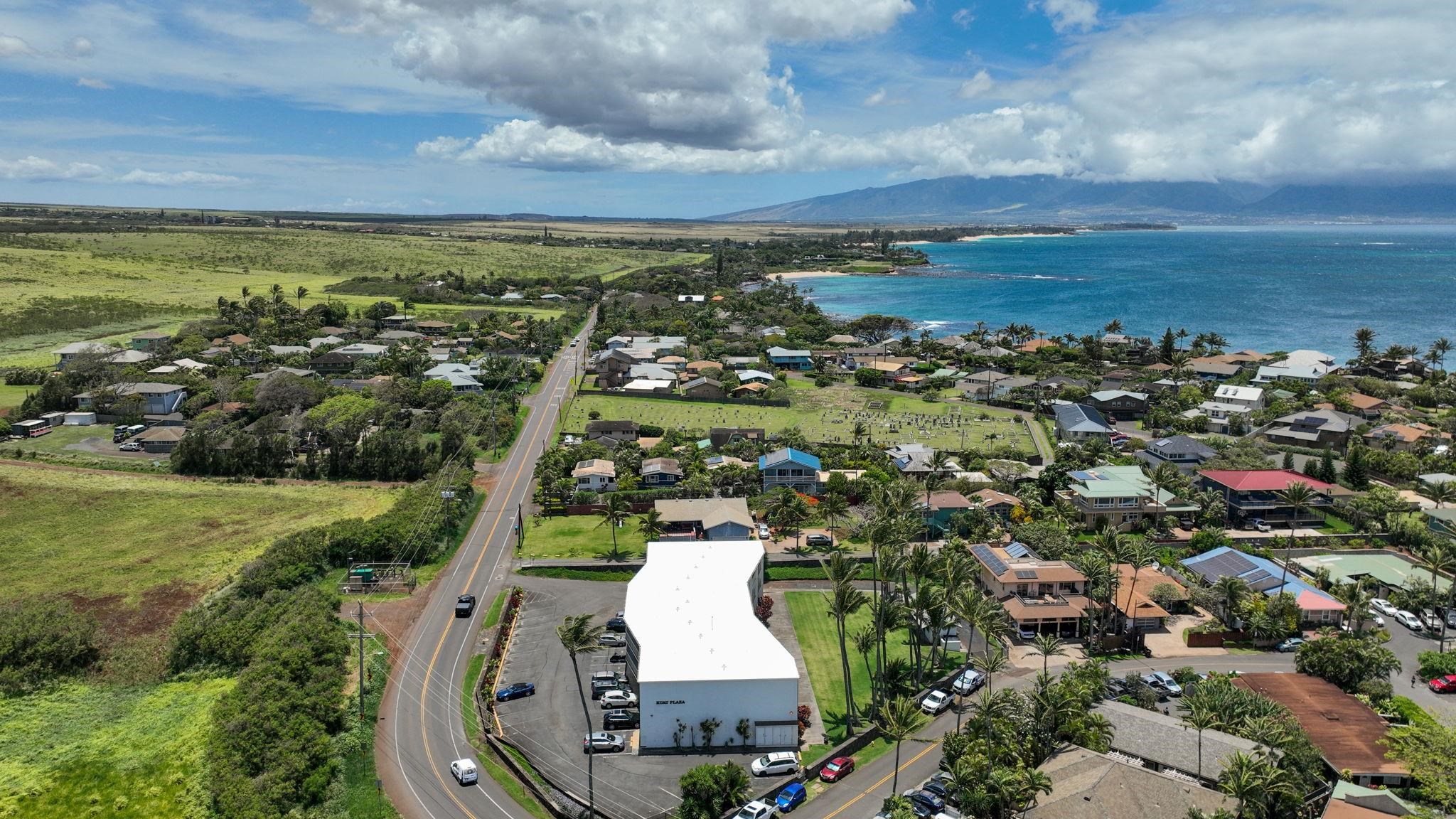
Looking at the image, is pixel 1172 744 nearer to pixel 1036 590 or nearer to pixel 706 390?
pixel 1036 590

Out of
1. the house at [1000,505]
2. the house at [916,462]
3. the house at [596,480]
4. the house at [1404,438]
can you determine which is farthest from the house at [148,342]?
the house at [1404,438]

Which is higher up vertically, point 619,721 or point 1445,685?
point 619,721

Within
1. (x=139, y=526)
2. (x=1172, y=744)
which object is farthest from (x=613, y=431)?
(x=1172, y=744)

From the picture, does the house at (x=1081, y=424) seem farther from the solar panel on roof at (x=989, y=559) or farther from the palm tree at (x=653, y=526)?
the palm tree at (x=653, y=526)

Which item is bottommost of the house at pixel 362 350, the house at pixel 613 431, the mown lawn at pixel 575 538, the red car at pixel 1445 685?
the red car at pixel 1445 685

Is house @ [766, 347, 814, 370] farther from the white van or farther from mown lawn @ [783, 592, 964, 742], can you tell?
the white van

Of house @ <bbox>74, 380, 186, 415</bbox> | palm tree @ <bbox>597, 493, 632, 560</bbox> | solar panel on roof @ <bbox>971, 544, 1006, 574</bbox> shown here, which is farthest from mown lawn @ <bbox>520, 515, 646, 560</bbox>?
house @ <bbox>74, 380, 186, 415</bbox>
